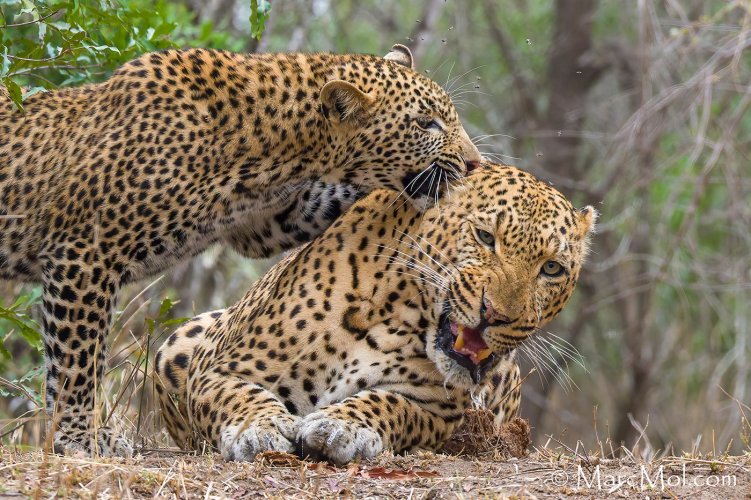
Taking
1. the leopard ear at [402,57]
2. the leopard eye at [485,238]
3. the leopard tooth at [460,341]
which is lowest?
the leopard tooth at [460,341]

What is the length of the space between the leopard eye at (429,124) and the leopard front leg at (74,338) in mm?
2055

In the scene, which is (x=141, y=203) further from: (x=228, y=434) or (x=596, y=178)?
(x=596, y=178)

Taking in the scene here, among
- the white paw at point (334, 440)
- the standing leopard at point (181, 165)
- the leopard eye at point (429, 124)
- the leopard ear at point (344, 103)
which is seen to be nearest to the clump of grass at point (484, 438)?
the white paw at point (334, 440)

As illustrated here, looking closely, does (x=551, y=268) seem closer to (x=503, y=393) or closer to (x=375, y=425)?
(x=503, y=393)

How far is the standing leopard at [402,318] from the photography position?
6230 mm

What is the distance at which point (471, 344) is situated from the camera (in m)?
6.33

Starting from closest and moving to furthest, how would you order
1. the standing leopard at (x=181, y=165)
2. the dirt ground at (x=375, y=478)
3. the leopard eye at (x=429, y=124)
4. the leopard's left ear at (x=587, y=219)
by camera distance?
the dirt ground at (x=375, y=478) → the standing leopard at (x=181, y=165) → the leopard's left ear at (x=587, y=219) → the leopard eye at (x=429, y=124)

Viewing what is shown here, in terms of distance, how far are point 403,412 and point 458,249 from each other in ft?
3.02

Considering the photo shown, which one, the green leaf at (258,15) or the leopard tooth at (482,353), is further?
the green leaf at (258,15)

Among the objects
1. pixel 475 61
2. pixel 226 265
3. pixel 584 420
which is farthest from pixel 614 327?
pixel 226 265

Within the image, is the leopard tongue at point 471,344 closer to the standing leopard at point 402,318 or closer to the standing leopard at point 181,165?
the standing leopard at point 402,318

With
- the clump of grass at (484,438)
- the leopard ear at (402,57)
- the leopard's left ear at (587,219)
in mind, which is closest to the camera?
the clump of grass at (484,438)

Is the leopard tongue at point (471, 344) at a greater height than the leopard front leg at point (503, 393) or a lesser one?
greater

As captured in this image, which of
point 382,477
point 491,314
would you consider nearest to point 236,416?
point 382,477
